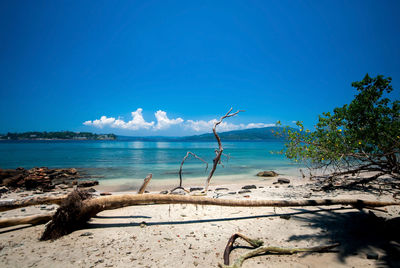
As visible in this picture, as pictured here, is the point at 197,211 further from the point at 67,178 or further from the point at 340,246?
the point at 67,178

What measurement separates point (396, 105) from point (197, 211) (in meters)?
9.78

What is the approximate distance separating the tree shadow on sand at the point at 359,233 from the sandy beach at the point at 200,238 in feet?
0.05

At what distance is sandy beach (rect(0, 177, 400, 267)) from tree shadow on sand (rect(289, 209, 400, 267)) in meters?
0.01

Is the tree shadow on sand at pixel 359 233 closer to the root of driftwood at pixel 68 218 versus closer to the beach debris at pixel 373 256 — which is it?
the beach debris at pixel 373 256

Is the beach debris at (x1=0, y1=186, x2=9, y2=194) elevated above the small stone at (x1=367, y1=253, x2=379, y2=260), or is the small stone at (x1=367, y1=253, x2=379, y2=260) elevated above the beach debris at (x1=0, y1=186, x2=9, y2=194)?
the small stone at (x1=367, y1=253, x2=379, y2=260)

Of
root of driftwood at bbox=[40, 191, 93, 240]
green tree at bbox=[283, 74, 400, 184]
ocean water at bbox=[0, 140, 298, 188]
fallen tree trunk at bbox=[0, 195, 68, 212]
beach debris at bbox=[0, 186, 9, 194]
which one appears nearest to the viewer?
root of driftwood at bbox=[40, 191, 93, 240]

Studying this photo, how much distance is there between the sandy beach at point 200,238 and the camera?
3.79 m

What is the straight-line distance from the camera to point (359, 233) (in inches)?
190

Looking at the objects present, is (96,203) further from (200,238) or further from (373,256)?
(373,256)

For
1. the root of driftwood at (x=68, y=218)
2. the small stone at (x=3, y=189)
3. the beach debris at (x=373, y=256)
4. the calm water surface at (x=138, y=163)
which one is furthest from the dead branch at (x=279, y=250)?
the small stone at (x=3, y=189)

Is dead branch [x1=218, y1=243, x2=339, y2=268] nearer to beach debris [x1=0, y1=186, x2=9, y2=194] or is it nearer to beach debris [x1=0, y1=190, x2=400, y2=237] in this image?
beach debris [x1=0, y1=190, x2=400, y2=237]

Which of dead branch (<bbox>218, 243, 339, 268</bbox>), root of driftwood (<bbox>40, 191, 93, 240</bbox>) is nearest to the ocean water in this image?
dead branch (<bbox>218, 243, 339, 268</bbox>)

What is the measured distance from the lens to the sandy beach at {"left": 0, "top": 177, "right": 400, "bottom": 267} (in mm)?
3785

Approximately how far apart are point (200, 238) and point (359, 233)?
387 cm
